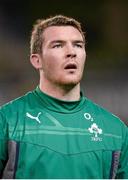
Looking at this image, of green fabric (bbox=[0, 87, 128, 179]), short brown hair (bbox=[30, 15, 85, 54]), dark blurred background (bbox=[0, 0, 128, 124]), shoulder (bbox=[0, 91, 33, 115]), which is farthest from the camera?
A: dark blurred background (bbox=[0, 0, 128, 124])

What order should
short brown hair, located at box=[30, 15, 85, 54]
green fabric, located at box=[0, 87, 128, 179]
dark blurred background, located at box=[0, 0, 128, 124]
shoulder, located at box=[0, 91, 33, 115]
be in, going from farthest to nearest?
dark blurred background, located at box=[0, 0, 128, 124] → short brown hair, located at box=[30, 15, 85, 54] → shoulder, located at box=[0, 91, 33, 115] → green fabric, located at box=[0, 87, 128, 179]

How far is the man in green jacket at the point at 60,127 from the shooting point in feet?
10.3

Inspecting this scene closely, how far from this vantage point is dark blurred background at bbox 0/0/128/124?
736cm

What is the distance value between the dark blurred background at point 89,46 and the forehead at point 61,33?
3.62 meters

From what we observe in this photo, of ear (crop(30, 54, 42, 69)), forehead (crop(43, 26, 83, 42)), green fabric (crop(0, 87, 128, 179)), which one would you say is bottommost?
green fabric (crop(0, 87, 128, 179))

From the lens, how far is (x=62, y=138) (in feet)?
10.6

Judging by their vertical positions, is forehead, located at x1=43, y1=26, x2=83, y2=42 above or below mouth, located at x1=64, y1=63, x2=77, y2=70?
above

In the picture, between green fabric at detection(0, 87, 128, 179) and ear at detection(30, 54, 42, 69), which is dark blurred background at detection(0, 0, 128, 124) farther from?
green fabric at detection(0, 87, 128, 179)

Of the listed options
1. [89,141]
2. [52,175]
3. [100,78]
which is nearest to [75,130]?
[89,141]

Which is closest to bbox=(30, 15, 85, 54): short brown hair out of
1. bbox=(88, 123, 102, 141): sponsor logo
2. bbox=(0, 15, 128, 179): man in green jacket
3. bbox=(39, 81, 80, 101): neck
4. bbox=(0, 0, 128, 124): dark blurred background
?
bbox=(0, 15, 128, 179): man in green jacket

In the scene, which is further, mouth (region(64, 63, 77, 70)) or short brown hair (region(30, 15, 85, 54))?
short brown hair (region(30, 15, 85, 54))

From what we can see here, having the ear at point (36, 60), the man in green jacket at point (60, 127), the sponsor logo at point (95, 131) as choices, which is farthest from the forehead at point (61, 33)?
the sponsor logo at point (95, 131)

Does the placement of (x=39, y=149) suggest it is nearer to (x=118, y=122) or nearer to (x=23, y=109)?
(x=23, y=109)

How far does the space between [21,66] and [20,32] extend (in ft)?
1.70
